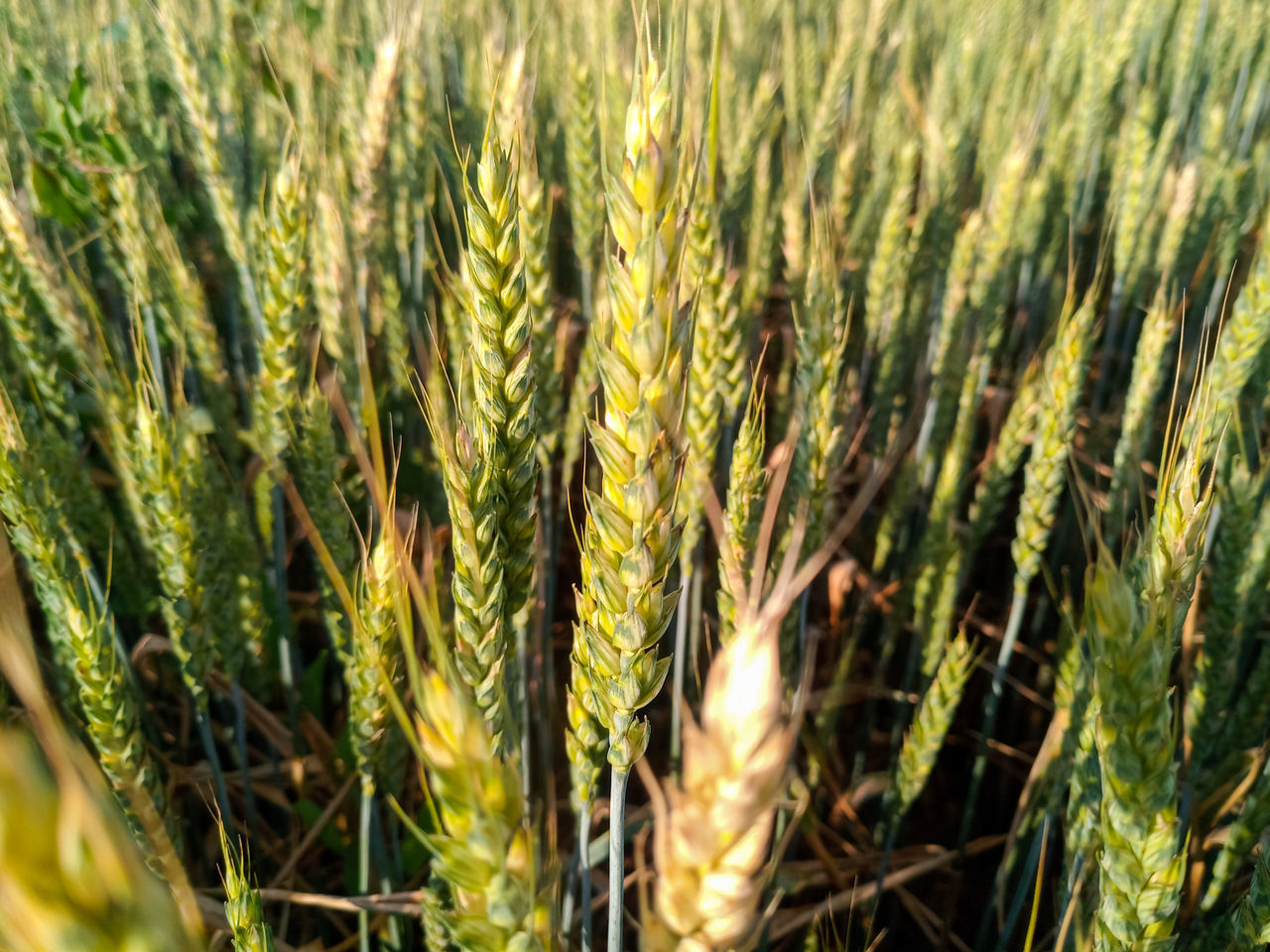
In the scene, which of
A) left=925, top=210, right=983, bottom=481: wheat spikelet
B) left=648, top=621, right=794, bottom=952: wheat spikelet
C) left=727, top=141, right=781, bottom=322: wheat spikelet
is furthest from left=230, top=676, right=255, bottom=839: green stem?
left=925, top=210, right=983, bottom=481: wheat spikelet

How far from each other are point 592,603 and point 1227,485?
136 cm

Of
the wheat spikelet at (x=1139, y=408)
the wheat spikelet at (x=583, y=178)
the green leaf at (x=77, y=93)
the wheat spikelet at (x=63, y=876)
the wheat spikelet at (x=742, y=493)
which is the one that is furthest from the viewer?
the green leaf at (x=77, y=93)

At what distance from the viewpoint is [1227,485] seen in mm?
1443

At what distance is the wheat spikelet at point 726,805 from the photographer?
1.40 ft

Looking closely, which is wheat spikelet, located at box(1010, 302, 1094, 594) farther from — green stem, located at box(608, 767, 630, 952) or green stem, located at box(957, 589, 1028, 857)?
green stem, located at box(608, 767, 630, 952)

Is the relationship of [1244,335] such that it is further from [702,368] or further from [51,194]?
[51,194]

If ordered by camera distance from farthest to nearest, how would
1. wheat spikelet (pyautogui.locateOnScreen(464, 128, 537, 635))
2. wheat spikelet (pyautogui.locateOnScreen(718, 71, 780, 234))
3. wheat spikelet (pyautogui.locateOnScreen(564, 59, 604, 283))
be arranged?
wheat spikelet (pyautogui.locateOnScreen(718, 71, 780, 234)) < wheat spikelet (pyautogui.locateOnScreen(564, 59, 604, 283)) < wheat spikelet (pyautogui.locateOnScreen(464, 128, 537, 635))

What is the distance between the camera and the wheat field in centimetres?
59

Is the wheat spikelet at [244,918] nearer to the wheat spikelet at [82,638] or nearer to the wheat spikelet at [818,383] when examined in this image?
the wheat spikelet at [82,638]

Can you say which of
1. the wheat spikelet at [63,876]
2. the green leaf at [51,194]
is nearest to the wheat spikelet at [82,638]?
the wheat spikelet at [63,876]

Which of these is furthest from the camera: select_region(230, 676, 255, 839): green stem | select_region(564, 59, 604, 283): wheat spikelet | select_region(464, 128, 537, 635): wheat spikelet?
select_region(564, 59, 604, 283): wheat spikelet

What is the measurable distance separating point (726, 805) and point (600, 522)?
0.25 m

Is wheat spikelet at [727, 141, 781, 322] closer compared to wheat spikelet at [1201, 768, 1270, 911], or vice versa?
wheat spikelet at [1201, 768, 1270, 911]

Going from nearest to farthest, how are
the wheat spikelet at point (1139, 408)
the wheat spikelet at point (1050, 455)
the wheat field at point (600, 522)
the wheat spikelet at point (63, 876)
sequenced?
the wheat spikelet at point (63, 876) → the wheat field at point (600, 522) → the wheat spikelet at point (1050, 455) → the wheat spikelet at point (1139, 408)
